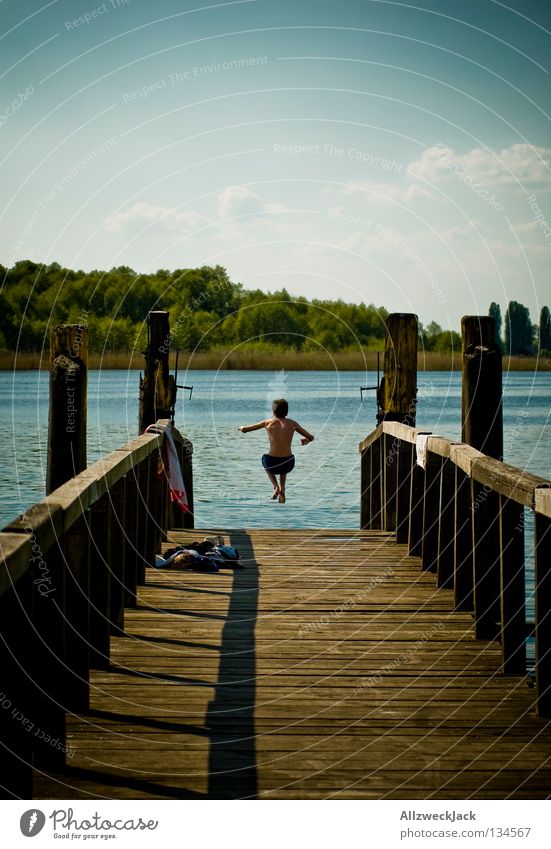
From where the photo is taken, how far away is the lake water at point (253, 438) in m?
19.8

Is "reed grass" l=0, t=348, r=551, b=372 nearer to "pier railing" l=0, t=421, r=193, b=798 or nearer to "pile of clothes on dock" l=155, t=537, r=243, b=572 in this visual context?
"pile of clothes on dock" l=155, t=537, r=243, b=572

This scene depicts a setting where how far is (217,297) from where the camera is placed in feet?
137

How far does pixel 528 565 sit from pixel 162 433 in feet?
17.3

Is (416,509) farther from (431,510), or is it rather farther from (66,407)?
(66,407)

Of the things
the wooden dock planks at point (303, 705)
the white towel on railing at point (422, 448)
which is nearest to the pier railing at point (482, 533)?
the white towel on railing at point (422, 448)

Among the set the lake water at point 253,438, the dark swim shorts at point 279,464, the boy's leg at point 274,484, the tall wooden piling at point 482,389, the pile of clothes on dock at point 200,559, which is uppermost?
the tall wooden piling at point 482,389

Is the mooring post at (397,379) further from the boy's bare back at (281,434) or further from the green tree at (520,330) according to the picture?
the green tree at (520,330)

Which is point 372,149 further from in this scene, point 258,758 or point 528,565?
point 258,758

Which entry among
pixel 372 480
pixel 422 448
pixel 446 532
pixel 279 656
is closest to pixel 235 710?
pixel 279 656

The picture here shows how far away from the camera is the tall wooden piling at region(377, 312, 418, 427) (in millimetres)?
10703

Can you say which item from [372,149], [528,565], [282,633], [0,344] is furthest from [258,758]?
[0,344]

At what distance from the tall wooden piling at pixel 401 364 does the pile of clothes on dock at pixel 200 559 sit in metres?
2.63

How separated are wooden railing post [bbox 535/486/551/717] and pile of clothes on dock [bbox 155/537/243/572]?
4267 mm

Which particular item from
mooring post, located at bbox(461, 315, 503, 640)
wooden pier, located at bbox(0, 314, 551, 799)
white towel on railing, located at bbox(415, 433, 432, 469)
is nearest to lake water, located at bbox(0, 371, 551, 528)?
mooring post, located at bbox(461, 315, 503, 640)
